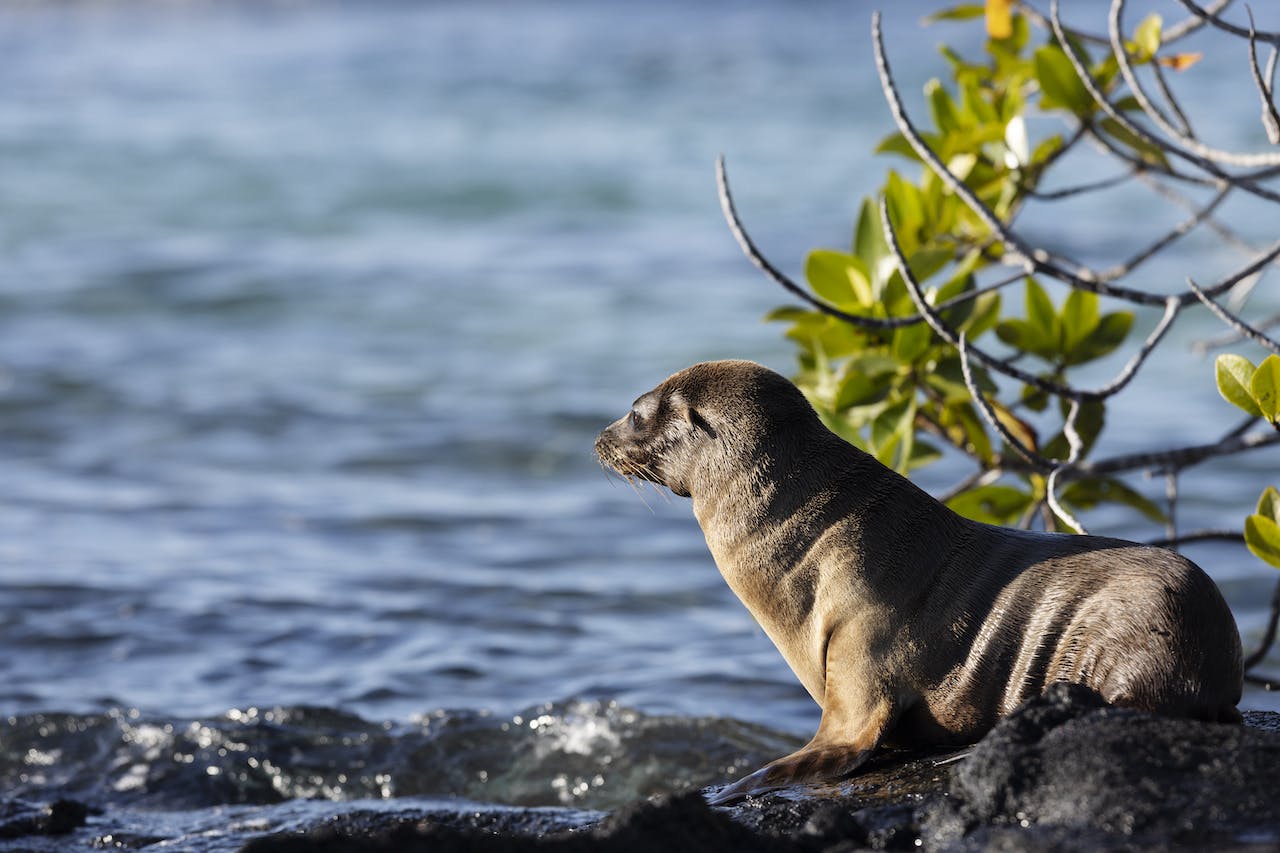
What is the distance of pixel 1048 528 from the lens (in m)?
4.57

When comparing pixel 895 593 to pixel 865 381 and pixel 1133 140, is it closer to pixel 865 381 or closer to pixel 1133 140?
pixel 865 381

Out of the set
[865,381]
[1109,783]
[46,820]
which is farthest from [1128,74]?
[46,820]

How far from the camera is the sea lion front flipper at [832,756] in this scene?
11.8 ft

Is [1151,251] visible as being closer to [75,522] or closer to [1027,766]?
[1027,766]

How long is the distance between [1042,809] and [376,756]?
3.09m

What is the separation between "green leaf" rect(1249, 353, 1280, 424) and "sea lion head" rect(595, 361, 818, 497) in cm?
106

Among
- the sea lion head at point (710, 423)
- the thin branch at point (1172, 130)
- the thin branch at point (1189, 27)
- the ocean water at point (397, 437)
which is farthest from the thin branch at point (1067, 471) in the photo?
the thin branch at point (1189, 27)

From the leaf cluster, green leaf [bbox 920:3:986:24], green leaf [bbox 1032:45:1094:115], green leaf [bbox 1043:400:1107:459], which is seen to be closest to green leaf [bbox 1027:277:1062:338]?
the leaf cluster

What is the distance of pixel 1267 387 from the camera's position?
373 centimetres

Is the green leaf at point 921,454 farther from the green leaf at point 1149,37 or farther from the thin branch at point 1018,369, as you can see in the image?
the green leaf at point 1149,37

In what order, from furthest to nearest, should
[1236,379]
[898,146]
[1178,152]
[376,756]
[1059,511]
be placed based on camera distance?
[376,756] → [898,146] → [1178,152] → [1059,511] → [1236,379]

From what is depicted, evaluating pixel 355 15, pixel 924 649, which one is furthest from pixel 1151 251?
pixel 355 15

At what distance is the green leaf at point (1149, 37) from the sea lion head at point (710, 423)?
1639 mm

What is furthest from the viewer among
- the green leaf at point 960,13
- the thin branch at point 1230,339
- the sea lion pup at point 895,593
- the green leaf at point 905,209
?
the green leaf at point 960,13
